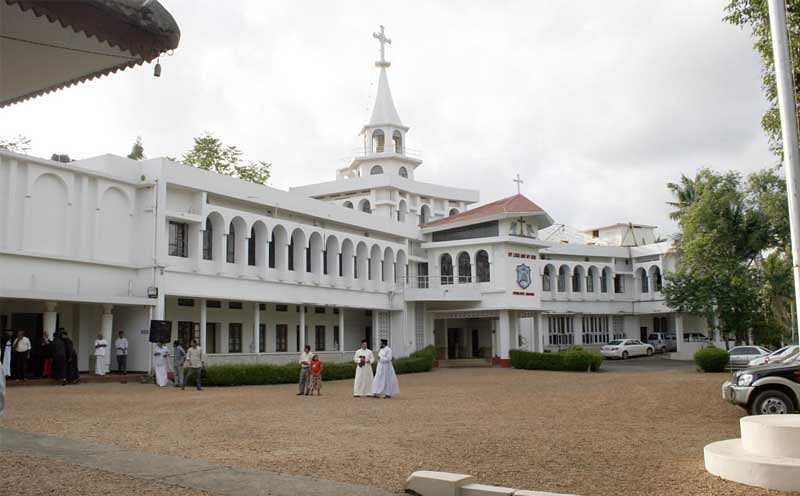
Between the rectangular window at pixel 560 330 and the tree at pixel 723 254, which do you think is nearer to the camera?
the tree at pixel 723 254

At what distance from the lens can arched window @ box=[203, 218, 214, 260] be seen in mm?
27688

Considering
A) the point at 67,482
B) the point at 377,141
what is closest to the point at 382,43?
the point at 377,141

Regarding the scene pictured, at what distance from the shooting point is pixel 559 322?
47.3 m

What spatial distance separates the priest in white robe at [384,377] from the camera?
18828 millimetres

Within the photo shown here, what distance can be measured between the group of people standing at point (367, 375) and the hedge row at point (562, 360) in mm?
16412

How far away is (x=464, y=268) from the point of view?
129ft

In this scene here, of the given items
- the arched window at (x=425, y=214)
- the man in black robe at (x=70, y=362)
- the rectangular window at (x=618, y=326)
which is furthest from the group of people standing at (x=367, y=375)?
the rectangular window at (x=618, y=326)

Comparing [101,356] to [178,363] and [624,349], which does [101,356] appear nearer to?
[178,363]

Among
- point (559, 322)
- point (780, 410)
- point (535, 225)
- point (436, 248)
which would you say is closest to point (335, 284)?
point (436, 248)

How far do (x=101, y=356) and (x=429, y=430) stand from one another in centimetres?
1423

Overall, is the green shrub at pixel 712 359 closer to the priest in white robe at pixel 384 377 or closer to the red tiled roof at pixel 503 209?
the red tiled roof at pixel 503 209

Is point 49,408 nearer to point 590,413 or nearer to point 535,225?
point 590,413

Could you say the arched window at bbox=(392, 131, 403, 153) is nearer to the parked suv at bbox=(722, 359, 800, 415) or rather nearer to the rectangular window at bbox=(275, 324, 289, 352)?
the rectangular window at bbox=(275, 324, 289, 352)

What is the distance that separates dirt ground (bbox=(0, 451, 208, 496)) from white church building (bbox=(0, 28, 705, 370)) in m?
13.5
